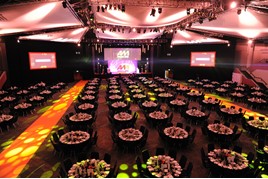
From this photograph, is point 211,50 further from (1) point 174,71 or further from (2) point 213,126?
(2) point 213,126

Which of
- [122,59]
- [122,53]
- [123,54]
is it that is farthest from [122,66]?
[122,53]

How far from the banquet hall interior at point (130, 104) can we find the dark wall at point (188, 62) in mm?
119

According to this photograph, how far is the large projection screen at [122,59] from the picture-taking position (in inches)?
949

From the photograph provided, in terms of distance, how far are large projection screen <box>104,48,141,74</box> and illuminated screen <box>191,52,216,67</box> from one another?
23.7ft

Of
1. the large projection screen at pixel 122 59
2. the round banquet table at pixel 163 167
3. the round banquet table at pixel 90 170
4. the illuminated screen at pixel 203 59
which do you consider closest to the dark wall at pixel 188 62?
the illuminated screen at pixel 203 59

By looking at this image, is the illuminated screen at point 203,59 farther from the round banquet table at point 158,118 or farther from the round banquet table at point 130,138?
the round banquet table at point 130,138

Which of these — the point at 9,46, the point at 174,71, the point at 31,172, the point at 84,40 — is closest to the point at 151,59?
the point at 174,71

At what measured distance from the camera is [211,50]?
21.4m

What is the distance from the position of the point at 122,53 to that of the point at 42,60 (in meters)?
9.84

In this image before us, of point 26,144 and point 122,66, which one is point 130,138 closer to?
point 26,144

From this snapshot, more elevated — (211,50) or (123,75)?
(211,50)

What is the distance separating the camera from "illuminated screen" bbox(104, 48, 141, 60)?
78.5ft

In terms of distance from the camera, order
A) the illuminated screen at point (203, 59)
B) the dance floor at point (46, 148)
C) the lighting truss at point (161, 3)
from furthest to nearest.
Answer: the illuminated screen at point (203, 59) → the lighting truss at point (161, 3) → the dance floor at point (46, 148)

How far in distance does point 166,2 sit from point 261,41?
14520mm
